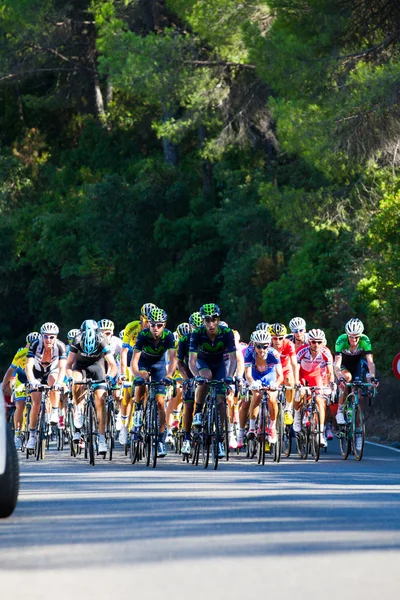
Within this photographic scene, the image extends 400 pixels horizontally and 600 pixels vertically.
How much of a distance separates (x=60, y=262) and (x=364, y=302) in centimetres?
2811

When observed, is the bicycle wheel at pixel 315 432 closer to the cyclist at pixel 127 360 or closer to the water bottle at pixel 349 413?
the water bottle at pixel 349 413

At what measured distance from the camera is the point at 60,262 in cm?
6234

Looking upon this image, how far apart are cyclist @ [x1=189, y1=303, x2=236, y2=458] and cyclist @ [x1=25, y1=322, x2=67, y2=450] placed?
303 centimetres

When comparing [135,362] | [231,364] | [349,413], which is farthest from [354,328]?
[135,362]

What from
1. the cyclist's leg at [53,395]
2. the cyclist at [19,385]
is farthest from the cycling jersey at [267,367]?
the cyclist at [19,385]

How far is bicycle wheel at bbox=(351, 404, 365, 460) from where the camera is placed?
70.9 ft

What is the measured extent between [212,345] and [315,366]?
400 centimetres

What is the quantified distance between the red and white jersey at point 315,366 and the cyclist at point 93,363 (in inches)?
121

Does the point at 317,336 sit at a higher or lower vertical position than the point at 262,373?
higher

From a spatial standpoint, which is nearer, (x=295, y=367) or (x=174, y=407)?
(x=295, y=367)

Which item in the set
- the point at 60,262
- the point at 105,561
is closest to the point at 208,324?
the point at 105,561

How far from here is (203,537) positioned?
1076 cm

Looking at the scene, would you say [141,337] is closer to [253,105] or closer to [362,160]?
[362,160]

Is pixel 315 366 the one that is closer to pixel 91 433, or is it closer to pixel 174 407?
pixel 174 407
